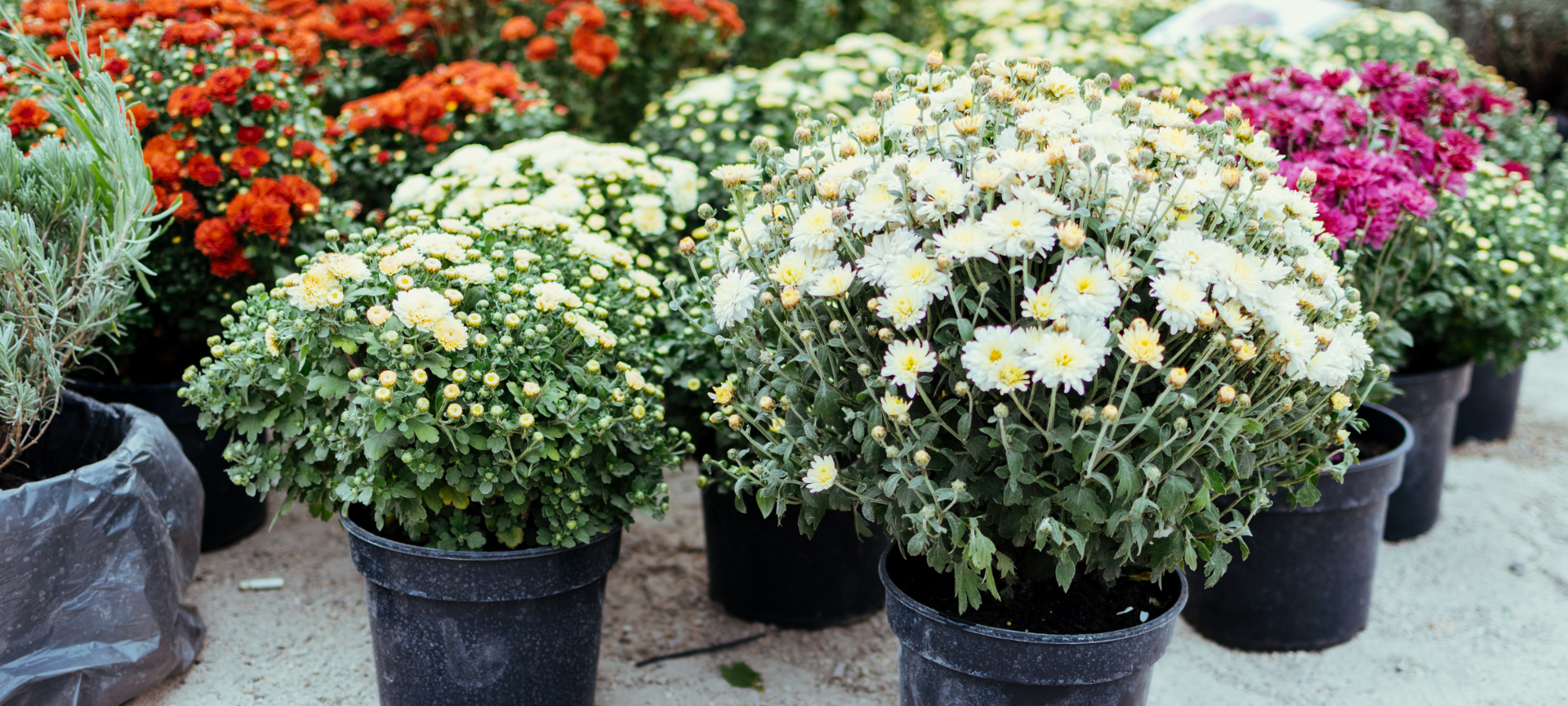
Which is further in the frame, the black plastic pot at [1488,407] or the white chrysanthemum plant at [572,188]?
the black plastic pot at [1488,407]

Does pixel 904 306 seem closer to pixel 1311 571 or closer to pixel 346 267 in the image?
pixel 346 267

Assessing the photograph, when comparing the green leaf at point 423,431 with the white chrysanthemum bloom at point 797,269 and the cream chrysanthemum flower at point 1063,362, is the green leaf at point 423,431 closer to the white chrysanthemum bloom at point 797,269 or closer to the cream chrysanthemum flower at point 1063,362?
the white chrysanthemum bloom at point 797,269

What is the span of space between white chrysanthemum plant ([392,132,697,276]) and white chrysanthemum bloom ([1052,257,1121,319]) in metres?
1.16

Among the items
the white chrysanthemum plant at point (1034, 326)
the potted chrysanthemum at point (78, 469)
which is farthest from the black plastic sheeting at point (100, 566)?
the white chrysanthemum plant at point (1034, 326)

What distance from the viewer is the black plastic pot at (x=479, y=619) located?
1861 mm

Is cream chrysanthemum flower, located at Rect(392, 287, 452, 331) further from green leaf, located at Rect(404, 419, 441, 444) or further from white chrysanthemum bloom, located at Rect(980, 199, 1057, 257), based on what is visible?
white chrysanthemum bloom, located at Rect(980, 199, 1057, 257)

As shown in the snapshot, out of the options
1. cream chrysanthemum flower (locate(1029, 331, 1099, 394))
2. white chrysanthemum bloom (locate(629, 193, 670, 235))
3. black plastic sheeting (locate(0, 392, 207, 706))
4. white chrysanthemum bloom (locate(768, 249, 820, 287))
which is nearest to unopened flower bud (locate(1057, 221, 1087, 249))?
cream chrysanthemum flower (locate(1029, 331, 1099, 394))

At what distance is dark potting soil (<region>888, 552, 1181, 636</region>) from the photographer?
71.2 inches

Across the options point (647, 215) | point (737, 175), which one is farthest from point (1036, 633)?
point (647, 215)

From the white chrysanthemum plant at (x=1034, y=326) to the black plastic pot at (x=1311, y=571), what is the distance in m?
0.58

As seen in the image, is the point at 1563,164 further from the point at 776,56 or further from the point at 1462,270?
the point at 776,56

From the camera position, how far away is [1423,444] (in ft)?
9.37

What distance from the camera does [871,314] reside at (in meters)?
1.63

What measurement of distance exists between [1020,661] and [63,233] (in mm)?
1894
